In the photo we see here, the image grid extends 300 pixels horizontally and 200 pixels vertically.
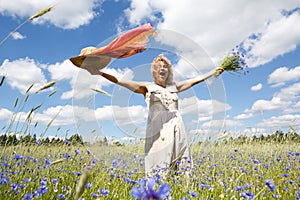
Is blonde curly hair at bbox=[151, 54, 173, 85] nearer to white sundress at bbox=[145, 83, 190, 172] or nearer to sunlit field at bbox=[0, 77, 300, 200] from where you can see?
white sundress at bbox=[145, 83, 190, 172]

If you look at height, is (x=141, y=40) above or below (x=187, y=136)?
above

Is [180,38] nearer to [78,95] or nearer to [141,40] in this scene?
[141,40]

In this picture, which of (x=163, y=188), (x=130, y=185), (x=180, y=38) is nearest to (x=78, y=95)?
(x=130, y=185)

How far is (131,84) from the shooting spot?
4.08 metres

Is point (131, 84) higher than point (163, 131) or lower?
higher

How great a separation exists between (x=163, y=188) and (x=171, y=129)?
3.48 meters

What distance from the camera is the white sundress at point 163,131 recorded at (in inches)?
156

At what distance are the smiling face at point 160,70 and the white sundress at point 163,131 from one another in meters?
0.19

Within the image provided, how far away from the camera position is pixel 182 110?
4270 mm

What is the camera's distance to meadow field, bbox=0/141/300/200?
1946mm

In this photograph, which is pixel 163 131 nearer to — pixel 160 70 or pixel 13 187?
pixel 160 70

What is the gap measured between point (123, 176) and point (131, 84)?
154 centimetres

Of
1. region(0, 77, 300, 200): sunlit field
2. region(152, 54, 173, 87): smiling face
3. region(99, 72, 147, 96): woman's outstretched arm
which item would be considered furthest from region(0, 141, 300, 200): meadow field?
region(152, 54, 173, 87): smiling face

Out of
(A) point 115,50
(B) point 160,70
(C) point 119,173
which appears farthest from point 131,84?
(C) point 119,173
